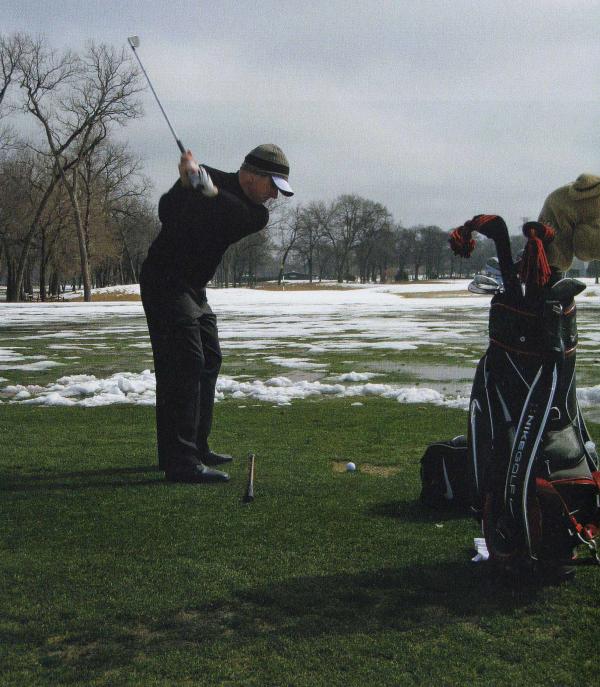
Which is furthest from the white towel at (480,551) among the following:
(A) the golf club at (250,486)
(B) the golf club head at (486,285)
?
(A) the golf club at (250,486)

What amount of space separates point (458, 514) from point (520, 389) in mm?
1281

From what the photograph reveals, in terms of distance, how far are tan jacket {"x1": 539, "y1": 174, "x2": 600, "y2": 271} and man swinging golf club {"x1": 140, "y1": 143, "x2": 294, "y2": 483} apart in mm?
1922

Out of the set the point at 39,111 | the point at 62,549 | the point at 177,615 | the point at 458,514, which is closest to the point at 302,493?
the point at 458,514

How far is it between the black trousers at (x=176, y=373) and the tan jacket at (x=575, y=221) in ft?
7.99

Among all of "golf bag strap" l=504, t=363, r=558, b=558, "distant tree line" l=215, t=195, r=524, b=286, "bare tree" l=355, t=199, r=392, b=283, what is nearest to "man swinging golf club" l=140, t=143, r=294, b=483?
"golf bag strap" l=504, t=363, r=558, b=558

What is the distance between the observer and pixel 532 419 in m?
3.10

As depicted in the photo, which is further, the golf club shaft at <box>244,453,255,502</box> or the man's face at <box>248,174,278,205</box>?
the man's face at <box>248,174,278,205</box>

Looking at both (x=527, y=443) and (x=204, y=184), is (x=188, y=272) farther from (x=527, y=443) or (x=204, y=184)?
(x=527, y=443)

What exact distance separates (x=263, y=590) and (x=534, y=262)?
165 cm

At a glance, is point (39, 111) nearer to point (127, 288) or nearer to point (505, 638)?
point (127, 288)

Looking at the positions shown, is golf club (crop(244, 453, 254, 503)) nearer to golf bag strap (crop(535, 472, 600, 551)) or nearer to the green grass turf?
the green grass turf

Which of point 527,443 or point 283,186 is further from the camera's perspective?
point 283,186

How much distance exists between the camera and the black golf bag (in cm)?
306

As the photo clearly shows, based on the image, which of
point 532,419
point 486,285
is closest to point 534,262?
point 486,285
